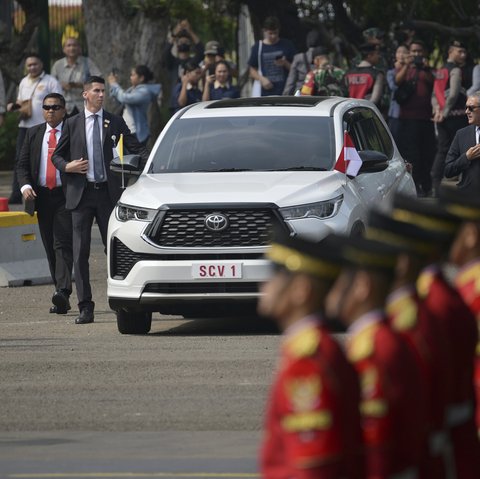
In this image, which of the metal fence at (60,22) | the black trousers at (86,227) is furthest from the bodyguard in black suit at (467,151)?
the metal fence at (60,22)

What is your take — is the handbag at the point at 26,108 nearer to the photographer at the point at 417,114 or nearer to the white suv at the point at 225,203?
the photographer at the point at 417,114

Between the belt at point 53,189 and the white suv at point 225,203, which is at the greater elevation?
the white suv at point 225,203

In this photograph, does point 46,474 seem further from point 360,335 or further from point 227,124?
point 227,124

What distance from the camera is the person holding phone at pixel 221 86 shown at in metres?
22.7

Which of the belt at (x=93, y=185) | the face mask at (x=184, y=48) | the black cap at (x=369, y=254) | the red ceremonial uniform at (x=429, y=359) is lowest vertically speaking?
the face mask at (x=184, y=48)

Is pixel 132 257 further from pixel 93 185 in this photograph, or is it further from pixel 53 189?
pixel 53 189

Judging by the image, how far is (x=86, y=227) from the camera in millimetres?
14992

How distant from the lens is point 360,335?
16.4 feet

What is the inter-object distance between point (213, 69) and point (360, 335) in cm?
1892

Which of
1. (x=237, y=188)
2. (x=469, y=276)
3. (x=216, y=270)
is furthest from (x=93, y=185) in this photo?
Answer: (x=469, y=276)

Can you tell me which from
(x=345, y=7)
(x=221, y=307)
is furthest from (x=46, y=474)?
(x=345, y=7)

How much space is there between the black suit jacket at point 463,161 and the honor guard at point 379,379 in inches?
A: 403

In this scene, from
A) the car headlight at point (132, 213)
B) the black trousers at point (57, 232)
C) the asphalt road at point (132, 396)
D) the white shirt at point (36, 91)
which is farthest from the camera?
the white shirt at point (36, 91)

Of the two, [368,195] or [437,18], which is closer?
[368,195]
